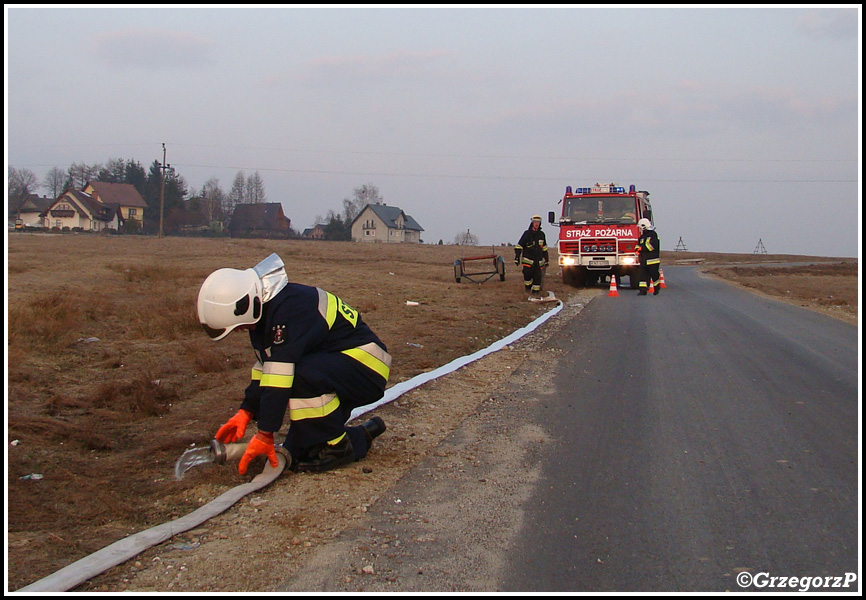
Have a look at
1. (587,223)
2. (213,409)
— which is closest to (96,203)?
(587,223)

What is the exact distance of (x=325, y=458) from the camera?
511cm

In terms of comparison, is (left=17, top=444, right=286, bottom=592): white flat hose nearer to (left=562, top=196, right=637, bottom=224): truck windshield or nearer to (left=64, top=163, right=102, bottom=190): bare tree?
(left=562, top=196, right=637, bottom=224): truck windshield

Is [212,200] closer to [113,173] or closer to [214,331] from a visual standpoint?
[113,173]

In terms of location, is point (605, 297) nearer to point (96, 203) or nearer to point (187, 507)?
point (187, 507)

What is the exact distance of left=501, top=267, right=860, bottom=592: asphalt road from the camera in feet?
12.3

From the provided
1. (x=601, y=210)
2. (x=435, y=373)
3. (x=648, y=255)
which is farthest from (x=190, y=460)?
(x=601, y=210)

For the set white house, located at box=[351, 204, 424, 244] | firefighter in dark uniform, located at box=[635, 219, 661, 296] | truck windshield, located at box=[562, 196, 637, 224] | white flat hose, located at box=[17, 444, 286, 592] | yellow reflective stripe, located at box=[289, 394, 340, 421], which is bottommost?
white flat hose, located at box=[17, 444, 286, 592]

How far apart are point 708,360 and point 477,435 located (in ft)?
15.9

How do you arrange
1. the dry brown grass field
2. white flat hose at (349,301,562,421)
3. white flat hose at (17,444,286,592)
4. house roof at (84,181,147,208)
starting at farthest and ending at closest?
1. house roof at (84,181,147,208)
2. white flat hose at (349,301,562,421)
3. the dry brown grass field
4. white flat hose at (17,444,286,592)

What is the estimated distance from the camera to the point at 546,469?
17.2ft

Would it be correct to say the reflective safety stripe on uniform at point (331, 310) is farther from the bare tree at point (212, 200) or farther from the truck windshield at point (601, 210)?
the bare tree at point (212, 200)

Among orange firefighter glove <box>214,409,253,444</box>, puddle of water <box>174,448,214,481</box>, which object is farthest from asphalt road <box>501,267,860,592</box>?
puddle of water <box>174,448,214,481</box>

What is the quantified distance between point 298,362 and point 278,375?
0.23 meters

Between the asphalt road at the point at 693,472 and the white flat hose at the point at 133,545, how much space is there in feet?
5.76
